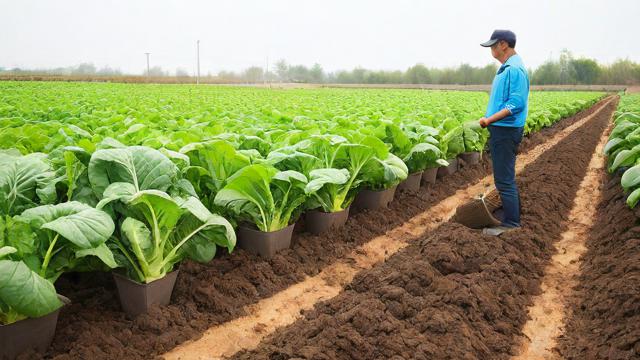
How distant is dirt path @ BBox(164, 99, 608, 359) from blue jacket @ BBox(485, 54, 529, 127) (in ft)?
5.15

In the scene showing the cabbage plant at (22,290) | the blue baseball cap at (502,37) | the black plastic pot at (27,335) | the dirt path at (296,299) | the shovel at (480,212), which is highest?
the blue baseball cap at (502,37)

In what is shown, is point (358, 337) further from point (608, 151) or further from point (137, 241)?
point (608, 151)

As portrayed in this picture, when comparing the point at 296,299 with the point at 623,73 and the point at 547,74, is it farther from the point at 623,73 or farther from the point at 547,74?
the point at 623,73

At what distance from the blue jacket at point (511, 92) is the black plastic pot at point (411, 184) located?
2.23m

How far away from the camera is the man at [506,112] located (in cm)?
466

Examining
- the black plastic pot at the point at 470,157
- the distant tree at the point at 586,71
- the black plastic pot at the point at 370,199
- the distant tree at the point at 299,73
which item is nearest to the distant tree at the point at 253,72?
the distant tree at the point at 299,73

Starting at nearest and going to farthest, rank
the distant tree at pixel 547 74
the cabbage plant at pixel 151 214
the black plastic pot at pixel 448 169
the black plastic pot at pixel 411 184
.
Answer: the cabbage plant at pixel 151 214
the black plastic pot at pixel 411 184
the black plastic pot at pixel 448 169
the distant tree at pixel 547 74

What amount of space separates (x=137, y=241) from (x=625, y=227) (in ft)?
15.1

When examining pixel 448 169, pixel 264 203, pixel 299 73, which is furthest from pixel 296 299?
pixel 299 73

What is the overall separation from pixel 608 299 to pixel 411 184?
364 centimetres

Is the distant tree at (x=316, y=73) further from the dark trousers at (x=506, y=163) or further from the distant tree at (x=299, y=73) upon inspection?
the dark trousers at (x=506, y=163)

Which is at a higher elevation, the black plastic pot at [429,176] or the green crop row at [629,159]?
the green crop row at [629,159]

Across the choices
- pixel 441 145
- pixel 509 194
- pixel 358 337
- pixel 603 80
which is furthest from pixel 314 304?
pixel 603 80

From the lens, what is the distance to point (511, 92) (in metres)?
4.67
